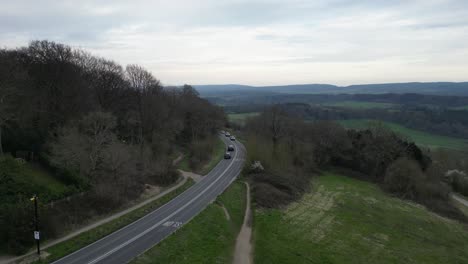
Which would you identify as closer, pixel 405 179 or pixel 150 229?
pixel 150 229

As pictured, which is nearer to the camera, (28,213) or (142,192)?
(28,213)

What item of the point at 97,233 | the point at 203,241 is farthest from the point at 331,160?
the point at 97,233

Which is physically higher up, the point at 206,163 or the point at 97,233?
the point at 97,233

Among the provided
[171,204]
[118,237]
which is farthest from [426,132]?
[118,237]

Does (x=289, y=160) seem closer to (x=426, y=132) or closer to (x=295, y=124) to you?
(x=295, y=124)

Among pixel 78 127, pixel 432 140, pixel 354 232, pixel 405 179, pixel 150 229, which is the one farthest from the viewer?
pixel 432 140

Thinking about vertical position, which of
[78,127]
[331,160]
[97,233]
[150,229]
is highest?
[78,127]

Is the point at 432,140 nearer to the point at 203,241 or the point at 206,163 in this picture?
the point at 206,163
